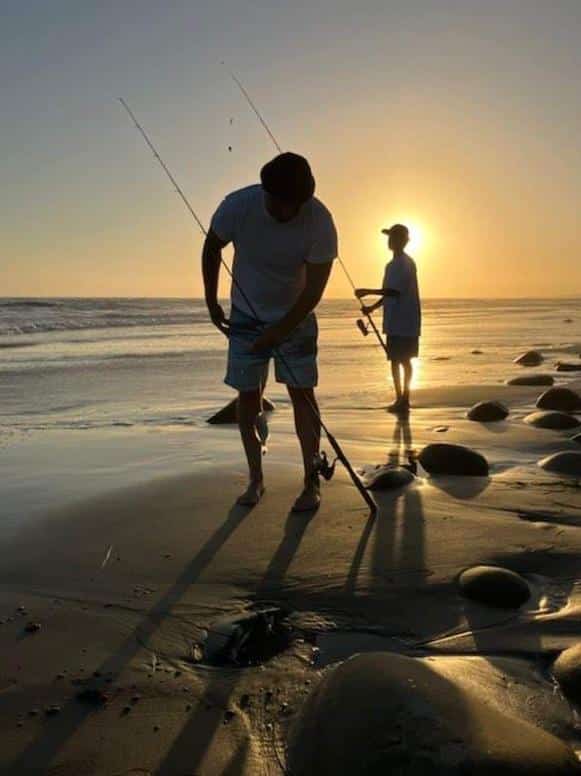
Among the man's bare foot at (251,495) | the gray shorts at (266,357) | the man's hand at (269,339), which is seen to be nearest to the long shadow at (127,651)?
the man's bare foot at (251,495)

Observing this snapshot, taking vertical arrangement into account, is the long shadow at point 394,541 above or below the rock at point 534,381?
above

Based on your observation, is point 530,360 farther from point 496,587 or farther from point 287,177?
point 496,587

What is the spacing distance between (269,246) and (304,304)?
381 mm

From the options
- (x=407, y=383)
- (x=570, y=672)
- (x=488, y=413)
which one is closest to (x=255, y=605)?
(x=570, y=672)

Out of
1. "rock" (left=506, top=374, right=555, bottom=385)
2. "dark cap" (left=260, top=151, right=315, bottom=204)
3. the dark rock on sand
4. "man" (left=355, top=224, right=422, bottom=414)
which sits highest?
"dark cap" (left=260, top=151, right=315, bottom=204)

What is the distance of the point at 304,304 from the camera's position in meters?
4.00

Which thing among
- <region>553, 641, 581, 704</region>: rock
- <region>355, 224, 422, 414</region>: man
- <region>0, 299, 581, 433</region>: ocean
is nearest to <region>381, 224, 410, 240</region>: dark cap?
<region>355, 224, 422, 414</region>: man

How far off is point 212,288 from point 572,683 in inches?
111

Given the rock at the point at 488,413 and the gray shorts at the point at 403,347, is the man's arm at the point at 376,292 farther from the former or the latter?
the rock at the point at 488,413

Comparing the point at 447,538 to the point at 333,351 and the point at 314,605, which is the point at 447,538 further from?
the point at 333,351

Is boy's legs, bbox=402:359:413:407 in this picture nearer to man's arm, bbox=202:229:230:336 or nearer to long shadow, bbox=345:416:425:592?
long shadow, bbox=345:416:425:592

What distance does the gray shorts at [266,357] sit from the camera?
4230 millimetres

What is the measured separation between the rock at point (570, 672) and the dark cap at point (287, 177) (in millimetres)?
2421

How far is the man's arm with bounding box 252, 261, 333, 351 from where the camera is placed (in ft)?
13.1
